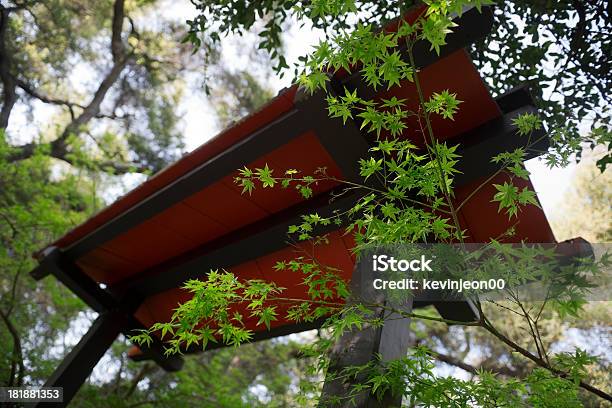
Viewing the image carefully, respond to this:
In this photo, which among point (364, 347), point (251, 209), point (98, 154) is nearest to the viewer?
point (364, 347)

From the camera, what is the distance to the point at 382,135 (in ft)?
7.74

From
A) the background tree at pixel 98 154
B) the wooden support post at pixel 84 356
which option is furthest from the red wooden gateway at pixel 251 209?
the background tree at pixel 98 154

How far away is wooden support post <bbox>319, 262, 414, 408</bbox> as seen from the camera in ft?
5.93

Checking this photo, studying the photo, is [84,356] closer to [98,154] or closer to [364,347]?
Answer: [364,347]

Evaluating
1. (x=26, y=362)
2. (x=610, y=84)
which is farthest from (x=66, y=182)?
(x=610, y=84)

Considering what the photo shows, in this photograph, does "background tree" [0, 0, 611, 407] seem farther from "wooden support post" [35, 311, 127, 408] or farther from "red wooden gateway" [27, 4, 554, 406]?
Answer: "wooden support post" [35, 311, 127, 408]

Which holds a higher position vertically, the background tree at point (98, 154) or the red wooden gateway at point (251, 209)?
the background tree at point (98, 154)

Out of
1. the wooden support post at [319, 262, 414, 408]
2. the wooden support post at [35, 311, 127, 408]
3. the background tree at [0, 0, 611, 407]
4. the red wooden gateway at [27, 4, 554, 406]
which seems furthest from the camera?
the background tree at [0, 0, 611, 407]

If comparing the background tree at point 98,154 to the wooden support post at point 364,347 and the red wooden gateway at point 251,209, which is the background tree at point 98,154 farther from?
the wooden support post at point 364,347

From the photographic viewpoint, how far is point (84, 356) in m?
3.59

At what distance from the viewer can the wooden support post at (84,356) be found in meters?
3.42

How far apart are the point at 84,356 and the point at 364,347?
8.16 ft

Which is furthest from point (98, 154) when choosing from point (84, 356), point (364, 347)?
point (364, 347)

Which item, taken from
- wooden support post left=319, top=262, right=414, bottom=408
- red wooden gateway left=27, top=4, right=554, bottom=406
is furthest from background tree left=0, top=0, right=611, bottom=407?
wooden support post left=319, top=262, right=414, bottom=408
